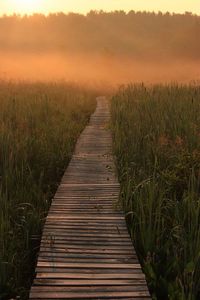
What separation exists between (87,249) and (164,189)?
4.03 ft

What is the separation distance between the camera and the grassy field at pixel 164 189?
130 inches

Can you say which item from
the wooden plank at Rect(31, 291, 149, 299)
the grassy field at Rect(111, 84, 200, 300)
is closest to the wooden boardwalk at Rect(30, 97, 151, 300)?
the wooden plank at Rect(31, 291, 149, 299)

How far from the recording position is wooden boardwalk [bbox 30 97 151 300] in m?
3.12

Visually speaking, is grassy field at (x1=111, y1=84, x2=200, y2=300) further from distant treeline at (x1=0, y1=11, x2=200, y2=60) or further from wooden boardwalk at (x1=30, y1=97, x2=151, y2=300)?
distant treeline at (x1=0, y1=11, x2=200, y2=60)

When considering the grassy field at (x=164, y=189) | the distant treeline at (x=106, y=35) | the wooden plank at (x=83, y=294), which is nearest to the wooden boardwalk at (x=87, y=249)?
the wooden plank at (x=83, y=294)

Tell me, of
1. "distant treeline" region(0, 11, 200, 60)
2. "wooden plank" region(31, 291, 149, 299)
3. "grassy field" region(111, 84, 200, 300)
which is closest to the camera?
"wooden plank" region(31, 291, 149, 299)

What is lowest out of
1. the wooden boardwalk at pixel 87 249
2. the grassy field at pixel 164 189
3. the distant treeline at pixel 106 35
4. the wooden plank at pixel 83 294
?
the wooden plank at pixel 83 294

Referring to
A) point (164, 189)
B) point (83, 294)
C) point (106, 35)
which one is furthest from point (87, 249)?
point (106, 35)

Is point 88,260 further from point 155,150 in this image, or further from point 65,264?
point 155,150

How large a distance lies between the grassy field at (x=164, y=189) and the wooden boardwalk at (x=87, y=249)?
0.52ft

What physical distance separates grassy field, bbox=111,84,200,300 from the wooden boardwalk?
159 millimetres

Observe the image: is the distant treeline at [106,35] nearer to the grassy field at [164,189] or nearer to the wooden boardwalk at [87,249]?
the grassy field at [164,189]

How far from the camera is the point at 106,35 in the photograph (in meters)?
112

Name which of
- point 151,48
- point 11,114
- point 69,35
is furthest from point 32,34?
point 11,114
